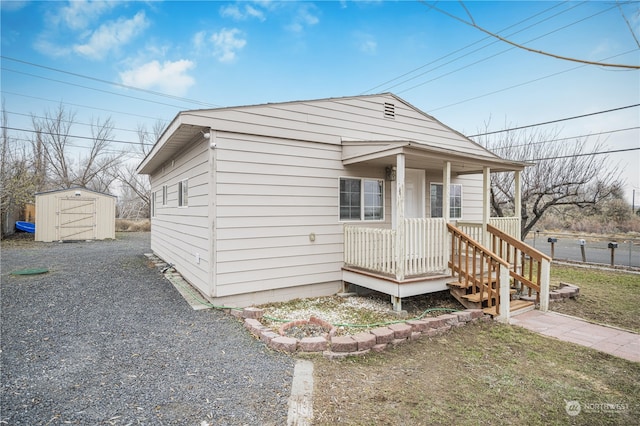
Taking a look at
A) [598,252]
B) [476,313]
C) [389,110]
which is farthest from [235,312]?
[598,252]

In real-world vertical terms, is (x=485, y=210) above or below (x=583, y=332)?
above

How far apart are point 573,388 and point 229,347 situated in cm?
346

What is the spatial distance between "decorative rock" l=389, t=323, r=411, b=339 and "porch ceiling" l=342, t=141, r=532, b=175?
2.60m

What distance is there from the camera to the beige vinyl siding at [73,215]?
1455 centimetres

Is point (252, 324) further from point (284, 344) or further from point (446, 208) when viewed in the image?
point (446, 208)

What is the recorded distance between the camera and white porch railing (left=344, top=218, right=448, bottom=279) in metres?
5.23

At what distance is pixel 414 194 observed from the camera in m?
7.60

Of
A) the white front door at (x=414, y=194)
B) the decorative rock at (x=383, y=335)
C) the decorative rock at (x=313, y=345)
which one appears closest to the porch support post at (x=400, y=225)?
the decorative rock at (x=383, y=335)

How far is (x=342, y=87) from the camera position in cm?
1516

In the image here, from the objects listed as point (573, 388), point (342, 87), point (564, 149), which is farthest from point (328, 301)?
point (342, 87)

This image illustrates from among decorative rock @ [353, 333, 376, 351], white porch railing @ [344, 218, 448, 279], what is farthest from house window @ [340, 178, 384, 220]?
decorative rock @ [353, 333, 376, 351]

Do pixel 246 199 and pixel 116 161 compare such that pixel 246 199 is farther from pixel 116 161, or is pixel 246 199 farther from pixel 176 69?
pixel 116 161

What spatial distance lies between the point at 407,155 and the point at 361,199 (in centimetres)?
157

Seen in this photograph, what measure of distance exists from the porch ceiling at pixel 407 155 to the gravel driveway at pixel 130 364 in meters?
3.46
